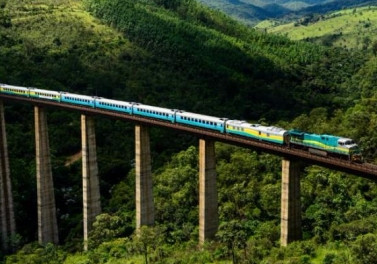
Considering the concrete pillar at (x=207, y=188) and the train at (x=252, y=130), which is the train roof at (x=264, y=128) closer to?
the train at (x=252, y=130)

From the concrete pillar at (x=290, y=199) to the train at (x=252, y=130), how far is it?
149cm

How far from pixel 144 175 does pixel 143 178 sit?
0.84ft

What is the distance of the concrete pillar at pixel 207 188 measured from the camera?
35.9m

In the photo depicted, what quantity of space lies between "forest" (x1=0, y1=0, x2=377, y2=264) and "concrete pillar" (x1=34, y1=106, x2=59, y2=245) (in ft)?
7.02

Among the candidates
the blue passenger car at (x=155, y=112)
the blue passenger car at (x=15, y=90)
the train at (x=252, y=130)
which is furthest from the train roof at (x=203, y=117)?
the blue passenger car at (x=15, y=90)

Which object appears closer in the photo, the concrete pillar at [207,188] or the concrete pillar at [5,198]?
the concrete pillar at [207,188]

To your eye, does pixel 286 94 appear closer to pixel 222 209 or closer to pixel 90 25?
pixel 90 25

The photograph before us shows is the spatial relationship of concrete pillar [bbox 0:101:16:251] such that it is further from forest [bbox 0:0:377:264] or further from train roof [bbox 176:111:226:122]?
train roof [bbox 176:111:226:122]

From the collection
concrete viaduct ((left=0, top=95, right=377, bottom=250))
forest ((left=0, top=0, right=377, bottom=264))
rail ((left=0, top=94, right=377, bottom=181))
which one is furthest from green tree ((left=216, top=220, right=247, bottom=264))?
rail ((left=0, top=94, right=377, bottom=181))

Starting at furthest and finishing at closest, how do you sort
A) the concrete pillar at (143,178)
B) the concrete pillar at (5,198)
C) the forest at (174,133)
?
the concrete pillar at (5,198), the concrete pillar at (143,178), the forest at (174,133)

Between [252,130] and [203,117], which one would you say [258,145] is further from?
[203,117]

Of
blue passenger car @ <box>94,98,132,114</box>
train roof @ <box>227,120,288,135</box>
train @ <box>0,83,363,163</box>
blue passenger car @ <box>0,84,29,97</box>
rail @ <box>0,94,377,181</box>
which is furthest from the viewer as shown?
blue passenger car @ <box>0,84,29,97</box>

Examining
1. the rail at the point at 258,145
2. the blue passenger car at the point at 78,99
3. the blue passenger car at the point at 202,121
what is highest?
the blue passenger car at the point at 78,99

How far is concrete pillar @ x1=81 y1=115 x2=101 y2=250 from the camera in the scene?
44.2 metres
